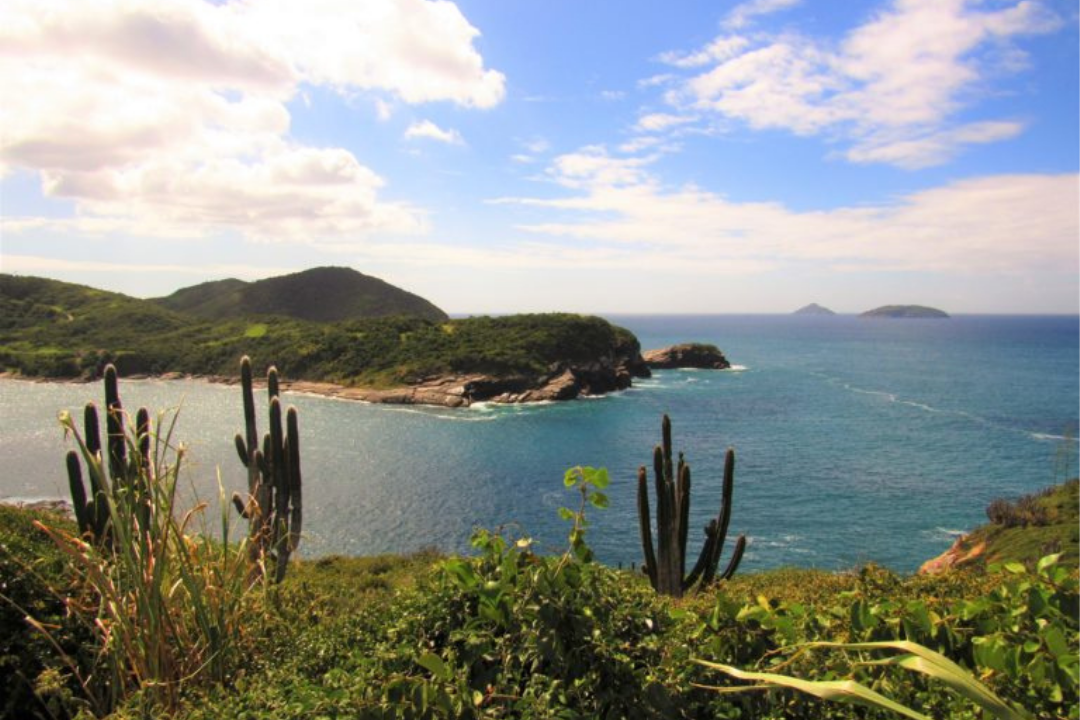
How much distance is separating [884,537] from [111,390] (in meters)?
31.4

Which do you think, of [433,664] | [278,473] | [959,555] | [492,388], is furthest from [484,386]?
[433,664]

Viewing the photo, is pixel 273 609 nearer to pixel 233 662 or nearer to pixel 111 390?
pixel 233 662

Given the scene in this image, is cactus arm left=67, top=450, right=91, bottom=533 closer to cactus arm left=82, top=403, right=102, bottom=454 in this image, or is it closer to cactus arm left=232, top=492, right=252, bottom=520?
cactus arm left=82, top=403, right=102, bottom=454

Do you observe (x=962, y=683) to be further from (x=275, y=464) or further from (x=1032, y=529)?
(x=1032, y=529)

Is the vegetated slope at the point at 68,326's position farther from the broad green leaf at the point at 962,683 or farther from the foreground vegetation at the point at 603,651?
the broad green leaf at the point at 962,683

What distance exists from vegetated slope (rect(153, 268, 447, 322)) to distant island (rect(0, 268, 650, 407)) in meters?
35.7

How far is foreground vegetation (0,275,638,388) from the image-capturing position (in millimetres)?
72250

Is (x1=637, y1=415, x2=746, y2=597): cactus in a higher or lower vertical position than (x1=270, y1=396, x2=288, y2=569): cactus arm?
lower

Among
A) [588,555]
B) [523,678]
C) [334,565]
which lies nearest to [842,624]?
[588,555]

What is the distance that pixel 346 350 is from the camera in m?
78.6

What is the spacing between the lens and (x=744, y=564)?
2614 centimetres

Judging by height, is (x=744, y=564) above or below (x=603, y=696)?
below

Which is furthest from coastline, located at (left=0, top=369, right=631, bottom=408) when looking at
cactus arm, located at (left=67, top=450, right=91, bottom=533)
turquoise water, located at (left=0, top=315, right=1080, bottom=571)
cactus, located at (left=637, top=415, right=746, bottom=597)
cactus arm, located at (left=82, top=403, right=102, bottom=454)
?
cactus arm, located at (left=82, top=403, right=102, bottom=454)

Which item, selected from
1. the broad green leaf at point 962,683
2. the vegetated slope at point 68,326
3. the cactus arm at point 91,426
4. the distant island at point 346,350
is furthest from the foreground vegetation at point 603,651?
the vegetated slope at point 68,326
